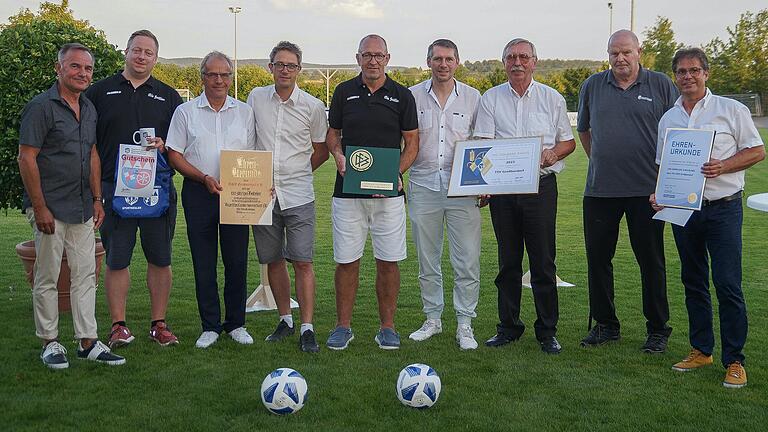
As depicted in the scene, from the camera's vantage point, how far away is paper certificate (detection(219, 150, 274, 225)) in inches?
248

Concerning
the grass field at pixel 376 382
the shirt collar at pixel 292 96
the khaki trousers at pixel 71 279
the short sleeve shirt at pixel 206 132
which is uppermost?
the shirt collar at pixel 292 96

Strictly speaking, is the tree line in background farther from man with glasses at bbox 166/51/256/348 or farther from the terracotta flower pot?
man with glasses at bbox 166/51/256/348

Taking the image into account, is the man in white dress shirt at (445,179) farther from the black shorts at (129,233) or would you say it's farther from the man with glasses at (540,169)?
the black shorts at (129,233)

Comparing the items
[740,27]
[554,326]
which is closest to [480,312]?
[554,326]

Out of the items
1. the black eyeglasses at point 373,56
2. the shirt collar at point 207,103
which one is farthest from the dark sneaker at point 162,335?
the black eyeglasses at point 373,56

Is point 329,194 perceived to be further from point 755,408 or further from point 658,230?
point 755,408

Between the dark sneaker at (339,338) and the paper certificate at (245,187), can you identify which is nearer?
the paper certificate at (245,187)

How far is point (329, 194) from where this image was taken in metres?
19.6

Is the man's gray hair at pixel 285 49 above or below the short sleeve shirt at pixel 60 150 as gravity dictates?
above

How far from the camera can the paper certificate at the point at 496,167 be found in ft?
20.4

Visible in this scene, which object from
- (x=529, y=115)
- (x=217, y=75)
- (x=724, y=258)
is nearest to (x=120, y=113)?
(x=217, y=75)

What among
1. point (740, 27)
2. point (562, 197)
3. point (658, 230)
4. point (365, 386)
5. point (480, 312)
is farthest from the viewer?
point (740, 27)

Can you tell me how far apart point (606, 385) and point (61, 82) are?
4347mm

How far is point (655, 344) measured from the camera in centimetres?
Answer: 644
